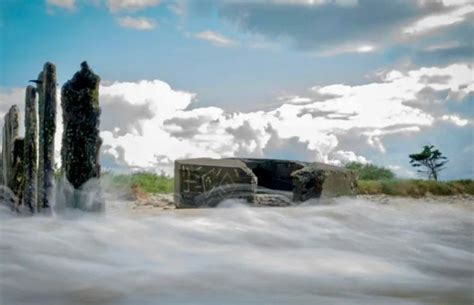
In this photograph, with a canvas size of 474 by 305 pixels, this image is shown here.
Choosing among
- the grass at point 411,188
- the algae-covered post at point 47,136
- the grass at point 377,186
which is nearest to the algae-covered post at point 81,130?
the algae-covered post at point 47,136

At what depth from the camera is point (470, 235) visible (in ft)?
19.5

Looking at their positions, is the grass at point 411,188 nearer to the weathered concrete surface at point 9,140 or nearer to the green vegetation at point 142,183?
the green vegetation at point 142,183

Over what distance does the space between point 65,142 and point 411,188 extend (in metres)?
9.34

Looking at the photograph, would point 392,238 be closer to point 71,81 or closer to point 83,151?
point 83,151

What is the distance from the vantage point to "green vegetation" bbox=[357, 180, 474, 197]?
13.7 metres

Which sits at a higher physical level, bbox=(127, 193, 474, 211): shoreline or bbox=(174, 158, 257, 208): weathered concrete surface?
bbox=(174, 158, 257, 208): weathered concrete surface

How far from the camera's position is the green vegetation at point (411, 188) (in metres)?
13.7

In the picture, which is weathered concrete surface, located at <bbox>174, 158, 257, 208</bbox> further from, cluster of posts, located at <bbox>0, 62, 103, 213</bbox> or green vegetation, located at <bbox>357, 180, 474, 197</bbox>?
green vegetation, located at <bbox>357, 180, 474, 197</bbox>

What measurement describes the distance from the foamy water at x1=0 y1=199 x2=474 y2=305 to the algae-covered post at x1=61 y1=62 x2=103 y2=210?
1.57 ft

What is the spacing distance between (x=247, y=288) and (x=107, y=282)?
75 centimetres

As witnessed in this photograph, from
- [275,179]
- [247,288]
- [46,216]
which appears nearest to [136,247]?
[247,288]

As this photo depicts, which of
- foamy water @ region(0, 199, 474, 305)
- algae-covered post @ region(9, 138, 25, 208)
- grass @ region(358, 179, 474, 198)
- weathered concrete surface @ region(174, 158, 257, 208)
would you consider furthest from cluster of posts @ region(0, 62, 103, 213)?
grass @ region(358, 179, 474, 198)

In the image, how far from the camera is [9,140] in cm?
770

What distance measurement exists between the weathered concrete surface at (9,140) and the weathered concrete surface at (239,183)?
3365mm
